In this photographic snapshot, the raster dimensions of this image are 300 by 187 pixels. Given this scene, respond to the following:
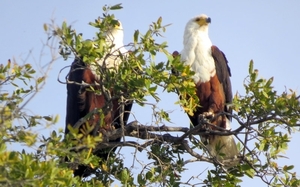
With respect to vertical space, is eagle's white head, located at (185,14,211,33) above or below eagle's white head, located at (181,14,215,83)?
above

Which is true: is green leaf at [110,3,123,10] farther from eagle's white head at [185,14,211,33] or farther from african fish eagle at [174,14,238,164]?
eagle's white head at [185,14,211,33]

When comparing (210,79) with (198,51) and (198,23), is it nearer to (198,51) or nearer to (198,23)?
(198,51)

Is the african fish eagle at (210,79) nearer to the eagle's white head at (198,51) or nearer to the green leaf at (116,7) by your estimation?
the eagle's white head at (198,51)

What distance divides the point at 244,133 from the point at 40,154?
2.06 m

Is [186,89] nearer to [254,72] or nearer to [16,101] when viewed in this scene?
[254,72]

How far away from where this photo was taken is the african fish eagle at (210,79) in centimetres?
839

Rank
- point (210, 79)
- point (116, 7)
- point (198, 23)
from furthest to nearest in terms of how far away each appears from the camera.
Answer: point (198, 23) < point (210, 79) < point (116, 7)

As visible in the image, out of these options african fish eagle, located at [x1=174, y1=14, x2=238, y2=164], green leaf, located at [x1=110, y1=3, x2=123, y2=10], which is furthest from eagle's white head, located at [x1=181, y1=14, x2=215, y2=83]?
green leaf, located at [x1=110, y1=3, x2=123, y2=10]

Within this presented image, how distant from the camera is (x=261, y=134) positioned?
21.4 feet

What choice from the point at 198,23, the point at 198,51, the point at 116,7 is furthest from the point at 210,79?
the point at 116,7

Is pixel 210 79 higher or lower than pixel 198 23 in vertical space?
lower

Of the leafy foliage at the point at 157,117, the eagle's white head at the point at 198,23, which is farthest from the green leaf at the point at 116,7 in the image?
the eagle's white head at the point at 198,23

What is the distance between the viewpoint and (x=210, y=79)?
8484 mm

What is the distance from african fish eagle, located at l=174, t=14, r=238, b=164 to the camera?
8391mm
